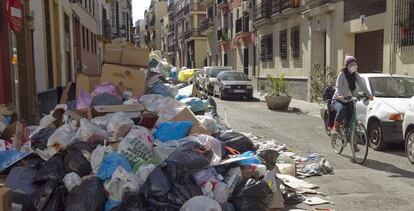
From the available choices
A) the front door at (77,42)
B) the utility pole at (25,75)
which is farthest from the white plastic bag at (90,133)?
the front door at (77,42)

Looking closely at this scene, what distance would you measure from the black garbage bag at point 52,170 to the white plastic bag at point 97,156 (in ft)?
0.94

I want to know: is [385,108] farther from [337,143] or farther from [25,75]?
[25,75]

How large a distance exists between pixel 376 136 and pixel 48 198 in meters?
6.47

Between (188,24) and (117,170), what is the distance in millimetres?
63003

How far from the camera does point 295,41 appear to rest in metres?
24.1

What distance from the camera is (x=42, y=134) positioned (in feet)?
19.5

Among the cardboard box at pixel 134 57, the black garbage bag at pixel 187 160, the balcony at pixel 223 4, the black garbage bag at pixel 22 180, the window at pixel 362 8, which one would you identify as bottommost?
the black garbage bag at pixel 22 180

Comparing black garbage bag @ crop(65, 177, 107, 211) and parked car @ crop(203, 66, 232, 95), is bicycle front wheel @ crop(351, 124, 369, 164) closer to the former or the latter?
black garbage bag @ crop(65, 177, 107, 211)

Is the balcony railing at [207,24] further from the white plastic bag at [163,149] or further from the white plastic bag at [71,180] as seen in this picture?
the white plastic bag at [71,180]

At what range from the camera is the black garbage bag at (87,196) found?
15.2 feet

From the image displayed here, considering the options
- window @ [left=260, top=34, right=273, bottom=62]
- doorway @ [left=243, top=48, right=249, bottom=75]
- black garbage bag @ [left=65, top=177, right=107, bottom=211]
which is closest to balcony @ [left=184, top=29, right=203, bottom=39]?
doorway @ [left=243, top=48, right=249, bottom=75]

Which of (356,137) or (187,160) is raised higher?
(187,160)

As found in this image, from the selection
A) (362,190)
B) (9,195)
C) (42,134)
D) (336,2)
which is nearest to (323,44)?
(336,2)

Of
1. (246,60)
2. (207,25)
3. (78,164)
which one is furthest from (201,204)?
(207,25)
